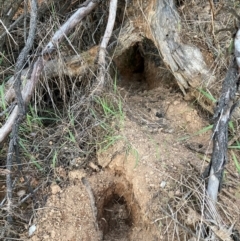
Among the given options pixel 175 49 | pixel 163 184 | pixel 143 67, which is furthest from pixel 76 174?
pixel 143 67

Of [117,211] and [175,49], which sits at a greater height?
[175,49]

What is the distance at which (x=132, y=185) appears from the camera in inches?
61.9

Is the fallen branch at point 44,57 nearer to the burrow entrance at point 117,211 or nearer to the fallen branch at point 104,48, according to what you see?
the fallen branch at point 104,48

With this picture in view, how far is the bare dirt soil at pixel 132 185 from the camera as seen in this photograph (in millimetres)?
1475

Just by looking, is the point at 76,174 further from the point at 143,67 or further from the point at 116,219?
the point at 143,67

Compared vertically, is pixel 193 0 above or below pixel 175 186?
above

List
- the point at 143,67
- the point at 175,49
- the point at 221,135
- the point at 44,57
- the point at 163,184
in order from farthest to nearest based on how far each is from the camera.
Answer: the point at 143,67, the point at 175,49, the point at 44,57, the point at 163,184, the point at 221,135

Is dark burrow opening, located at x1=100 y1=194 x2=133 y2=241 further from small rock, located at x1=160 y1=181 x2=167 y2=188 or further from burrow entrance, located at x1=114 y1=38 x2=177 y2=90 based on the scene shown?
burrow entrance, located at x1=114 y1=38 x2=177 y2=90

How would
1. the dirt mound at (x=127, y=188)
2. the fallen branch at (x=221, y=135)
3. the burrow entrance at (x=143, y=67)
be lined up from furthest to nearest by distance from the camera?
the burrow entrance at (x=143, y=67) → the dirt mound at (x=127, y=188) → the fallen branch at (x=221, y=135)

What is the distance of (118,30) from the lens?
188cm

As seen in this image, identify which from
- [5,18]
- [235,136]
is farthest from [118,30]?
[235,136]

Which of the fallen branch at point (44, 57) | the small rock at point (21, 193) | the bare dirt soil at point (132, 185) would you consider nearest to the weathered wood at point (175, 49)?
the bare dirt soil at point (132, 185)

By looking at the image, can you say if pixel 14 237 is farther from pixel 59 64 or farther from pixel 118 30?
pixel 118 30

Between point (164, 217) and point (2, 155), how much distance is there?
76 cm
